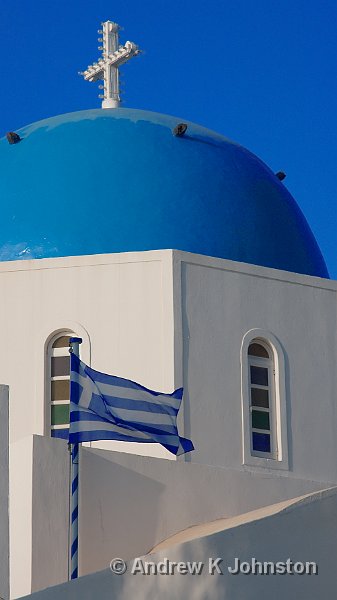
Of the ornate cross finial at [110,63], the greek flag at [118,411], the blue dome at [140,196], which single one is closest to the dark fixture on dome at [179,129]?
the blue dome at [140,196]

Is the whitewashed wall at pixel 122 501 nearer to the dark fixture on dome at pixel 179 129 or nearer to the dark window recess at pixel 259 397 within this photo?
the dark window recess at pixel 259 397

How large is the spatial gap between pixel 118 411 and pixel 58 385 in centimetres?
221

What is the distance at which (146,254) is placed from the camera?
1502cm

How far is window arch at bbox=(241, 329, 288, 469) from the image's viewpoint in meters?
15.0

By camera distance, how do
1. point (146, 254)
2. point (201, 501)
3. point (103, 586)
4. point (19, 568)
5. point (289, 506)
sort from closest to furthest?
point (103, 586) → point (289, 506) → point (19, 568) → point (201, 501) → point (146, 254)

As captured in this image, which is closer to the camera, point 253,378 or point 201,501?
point 201,501

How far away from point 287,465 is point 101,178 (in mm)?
3672

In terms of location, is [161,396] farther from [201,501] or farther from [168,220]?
[168,220]

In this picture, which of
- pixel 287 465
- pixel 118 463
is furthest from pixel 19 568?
pixel 287 465

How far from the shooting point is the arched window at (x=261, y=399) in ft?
49.7

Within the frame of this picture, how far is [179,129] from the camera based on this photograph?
16406mm

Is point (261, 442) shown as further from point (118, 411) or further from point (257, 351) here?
point (118, 411)

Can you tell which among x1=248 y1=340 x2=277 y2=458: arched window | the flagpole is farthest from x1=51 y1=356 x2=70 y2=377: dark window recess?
the flagpole

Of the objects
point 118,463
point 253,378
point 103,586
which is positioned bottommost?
point 103,586
